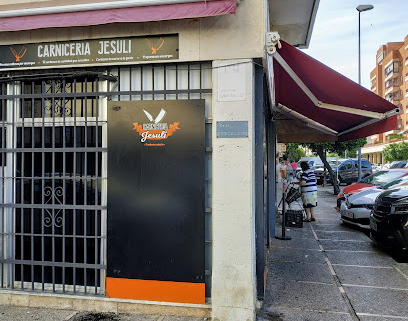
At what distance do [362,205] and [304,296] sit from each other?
4905 millimetres

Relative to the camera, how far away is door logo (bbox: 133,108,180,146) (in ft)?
13.8

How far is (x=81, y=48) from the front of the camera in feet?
14.5

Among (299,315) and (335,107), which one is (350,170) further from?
(299,315)

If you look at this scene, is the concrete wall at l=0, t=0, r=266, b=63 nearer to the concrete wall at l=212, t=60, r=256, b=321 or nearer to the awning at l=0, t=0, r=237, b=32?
the concrete wall at l=212, t=60, r=256, b=321

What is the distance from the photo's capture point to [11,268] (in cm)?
465

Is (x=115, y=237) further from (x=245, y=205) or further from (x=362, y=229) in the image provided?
(x=362, y=229)

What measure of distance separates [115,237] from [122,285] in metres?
0.57

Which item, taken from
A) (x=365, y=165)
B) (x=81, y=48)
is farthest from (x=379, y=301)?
(x=365, y=165)

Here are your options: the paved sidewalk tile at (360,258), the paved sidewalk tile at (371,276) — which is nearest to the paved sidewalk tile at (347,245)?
the paved sidewalk tile at (360,258)

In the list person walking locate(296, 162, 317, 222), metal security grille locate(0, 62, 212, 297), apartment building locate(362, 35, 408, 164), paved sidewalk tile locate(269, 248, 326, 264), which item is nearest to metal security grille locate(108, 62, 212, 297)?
metal security grille locate(0, 62, 212, 297)

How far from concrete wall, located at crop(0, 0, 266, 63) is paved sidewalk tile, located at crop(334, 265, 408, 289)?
3656mm

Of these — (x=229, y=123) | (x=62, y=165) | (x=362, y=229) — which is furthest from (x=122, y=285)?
(x=362, y=229)

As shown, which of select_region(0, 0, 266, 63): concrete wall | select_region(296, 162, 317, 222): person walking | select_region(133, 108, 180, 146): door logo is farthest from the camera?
select_region(296, 162, 317, 222): person walking

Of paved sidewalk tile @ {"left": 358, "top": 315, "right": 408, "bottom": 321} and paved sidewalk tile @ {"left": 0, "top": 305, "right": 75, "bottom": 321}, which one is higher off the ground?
paved sidewalk tile @ {"left": 0, "top": 305, "right": 75, "bottom": 321}
